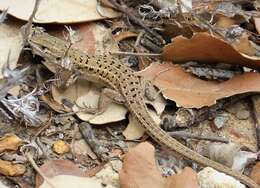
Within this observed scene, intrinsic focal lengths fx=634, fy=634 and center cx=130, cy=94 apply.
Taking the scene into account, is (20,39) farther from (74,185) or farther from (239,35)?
(239,35)

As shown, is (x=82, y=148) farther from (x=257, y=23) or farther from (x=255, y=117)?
(x=257, y=23)

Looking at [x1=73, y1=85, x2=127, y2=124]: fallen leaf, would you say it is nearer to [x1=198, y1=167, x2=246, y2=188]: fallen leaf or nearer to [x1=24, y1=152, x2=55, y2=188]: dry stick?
[x1=24, y1=152, x2=55, y2=188]: dry stick

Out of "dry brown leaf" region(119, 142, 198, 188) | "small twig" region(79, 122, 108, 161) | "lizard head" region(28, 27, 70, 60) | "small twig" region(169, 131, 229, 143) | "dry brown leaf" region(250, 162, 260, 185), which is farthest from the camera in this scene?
"lizard head" region(28, 27, 70, 60)

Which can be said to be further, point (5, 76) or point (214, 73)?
point (214, 73)

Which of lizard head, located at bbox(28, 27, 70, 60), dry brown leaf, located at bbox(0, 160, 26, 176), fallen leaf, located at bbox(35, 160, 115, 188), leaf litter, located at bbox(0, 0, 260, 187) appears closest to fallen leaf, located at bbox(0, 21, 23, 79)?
leaf litter, located at bbox(0, 0, 260, 187)

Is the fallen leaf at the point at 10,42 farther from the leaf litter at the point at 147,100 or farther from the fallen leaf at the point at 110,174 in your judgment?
the fallen leaf at the point at 110,174

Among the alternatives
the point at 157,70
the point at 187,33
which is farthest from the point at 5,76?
the point at 187,33
